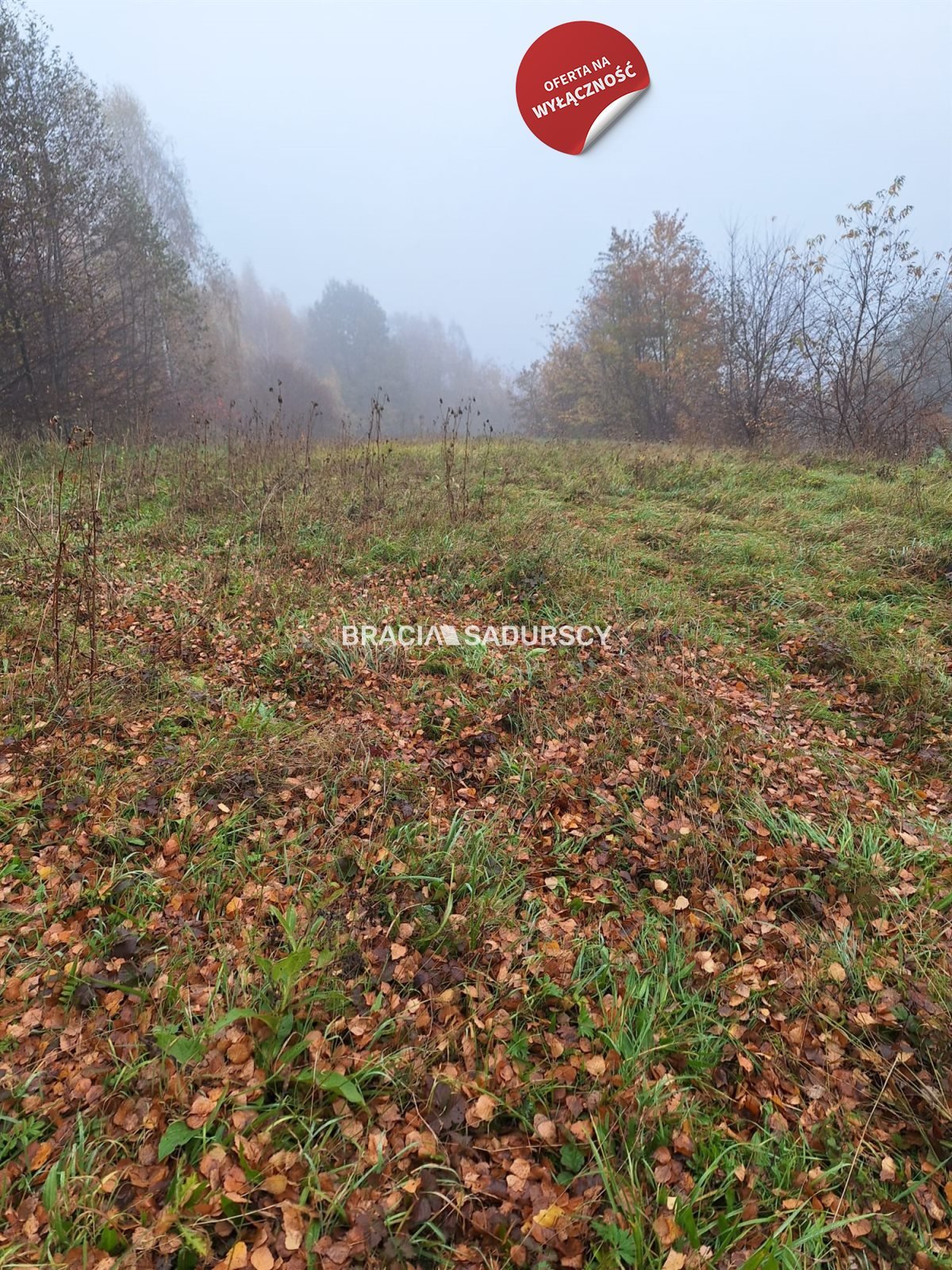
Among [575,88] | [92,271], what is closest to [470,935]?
[575,88]

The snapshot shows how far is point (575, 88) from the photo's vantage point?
319 centimetres

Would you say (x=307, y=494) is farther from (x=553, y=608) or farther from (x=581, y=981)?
(x=581, y=981)

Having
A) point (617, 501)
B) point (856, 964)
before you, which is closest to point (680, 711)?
point (856, 964)

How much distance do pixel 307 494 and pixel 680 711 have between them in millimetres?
5177

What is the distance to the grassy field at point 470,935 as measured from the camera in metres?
1.46

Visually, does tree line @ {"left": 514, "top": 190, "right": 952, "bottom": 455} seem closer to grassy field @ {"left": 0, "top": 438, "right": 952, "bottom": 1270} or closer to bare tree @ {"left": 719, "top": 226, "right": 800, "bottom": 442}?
bare tree @ {"left": 719, "top": 226, "right": 800, "bottom": 442}

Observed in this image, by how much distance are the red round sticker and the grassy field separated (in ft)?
10.0

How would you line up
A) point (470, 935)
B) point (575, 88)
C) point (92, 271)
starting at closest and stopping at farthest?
point (470, 935) < point (575, 88) < point (92, 271)

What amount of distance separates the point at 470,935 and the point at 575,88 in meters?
4.48

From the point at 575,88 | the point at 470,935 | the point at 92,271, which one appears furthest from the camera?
the point at 92,271

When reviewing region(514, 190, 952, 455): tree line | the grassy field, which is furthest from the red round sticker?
region(514, 190, 952, 455): tree line

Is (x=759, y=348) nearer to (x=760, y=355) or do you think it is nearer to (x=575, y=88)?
(x=760, y=355)

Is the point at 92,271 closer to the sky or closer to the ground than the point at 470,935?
closer to the sky

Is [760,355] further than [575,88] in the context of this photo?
Yes
